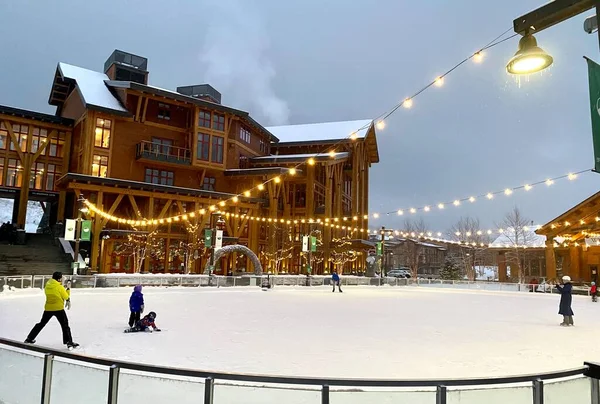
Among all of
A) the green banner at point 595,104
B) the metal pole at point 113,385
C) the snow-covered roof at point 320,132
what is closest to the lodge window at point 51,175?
the snow-covered roof at point 320,132

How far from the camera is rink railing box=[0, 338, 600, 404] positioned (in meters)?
3.34

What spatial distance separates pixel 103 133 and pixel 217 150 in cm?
881

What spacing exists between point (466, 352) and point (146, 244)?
26.3 metres

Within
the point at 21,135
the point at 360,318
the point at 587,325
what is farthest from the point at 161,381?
the point at 21,135

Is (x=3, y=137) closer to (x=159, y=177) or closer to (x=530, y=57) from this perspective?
(x=159, y=177)

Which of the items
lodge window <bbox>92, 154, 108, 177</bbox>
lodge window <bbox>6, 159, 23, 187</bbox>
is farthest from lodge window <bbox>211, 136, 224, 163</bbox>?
lodge window <bbox>6, 159, 23, 187</bbox>

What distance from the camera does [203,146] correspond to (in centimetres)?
3750

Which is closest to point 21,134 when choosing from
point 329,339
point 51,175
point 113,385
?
point 51,175

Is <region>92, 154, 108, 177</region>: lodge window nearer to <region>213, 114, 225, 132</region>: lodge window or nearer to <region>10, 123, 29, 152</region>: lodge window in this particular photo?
<region>10, 123, 29, 152</region>: lodge window

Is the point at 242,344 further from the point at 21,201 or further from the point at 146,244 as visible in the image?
the point at 21,201

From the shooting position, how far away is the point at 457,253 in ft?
213

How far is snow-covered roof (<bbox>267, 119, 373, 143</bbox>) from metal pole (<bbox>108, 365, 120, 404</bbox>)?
43.6m

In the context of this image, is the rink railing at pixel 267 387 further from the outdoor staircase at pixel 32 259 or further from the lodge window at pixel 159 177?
the lodge window at pixel 159 177

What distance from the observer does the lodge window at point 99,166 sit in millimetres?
33678
